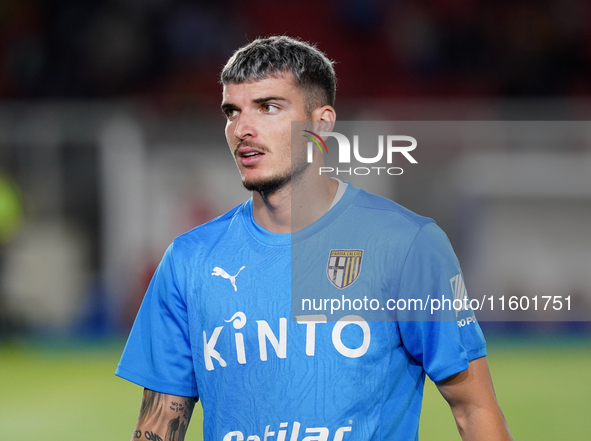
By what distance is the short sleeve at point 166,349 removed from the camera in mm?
2062

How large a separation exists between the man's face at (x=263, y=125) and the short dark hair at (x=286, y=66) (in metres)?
0.03

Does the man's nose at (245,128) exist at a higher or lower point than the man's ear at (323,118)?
lower

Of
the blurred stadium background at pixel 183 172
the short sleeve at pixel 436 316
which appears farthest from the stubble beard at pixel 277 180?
the blurred stadium background at pixel 183 172

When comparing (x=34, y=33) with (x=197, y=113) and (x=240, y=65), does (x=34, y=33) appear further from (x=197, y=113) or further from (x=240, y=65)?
(x=240, y=65)

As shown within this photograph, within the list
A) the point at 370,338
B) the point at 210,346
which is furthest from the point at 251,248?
the point at 370,338

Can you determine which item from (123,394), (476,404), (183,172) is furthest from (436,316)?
(183,172)

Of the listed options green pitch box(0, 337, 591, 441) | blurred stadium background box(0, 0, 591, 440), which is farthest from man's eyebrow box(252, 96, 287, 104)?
blurred stadium background box(0, 0, 591, 440)

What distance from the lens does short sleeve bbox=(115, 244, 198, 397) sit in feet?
6.77

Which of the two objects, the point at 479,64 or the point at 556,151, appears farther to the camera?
the point at 479,64

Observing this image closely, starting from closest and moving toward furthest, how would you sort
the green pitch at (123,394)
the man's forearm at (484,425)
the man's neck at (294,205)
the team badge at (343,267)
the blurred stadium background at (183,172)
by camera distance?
the man's forearm at (484,425), the team badge at (343,267), the man's neck at (294,205), the green pitch at (123,394), the blurred stadium background at (183,172)

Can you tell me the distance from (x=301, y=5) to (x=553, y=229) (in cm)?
616

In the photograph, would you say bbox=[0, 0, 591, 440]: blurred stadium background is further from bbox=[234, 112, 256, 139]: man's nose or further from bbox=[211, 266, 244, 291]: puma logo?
bbox=[234, 112, 256, 139]: man's nose

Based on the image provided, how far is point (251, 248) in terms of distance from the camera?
208cm

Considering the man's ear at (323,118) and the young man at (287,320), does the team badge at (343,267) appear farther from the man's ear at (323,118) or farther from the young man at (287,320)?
the man's ear at (323,118)
